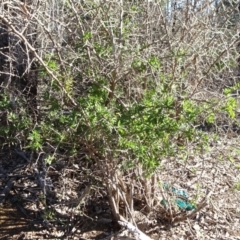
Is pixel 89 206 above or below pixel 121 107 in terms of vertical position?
below

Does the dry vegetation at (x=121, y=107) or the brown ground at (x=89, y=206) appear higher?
the dry vegetation at (x=121, y=107)

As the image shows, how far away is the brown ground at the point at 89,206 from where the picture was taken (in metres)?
4.97

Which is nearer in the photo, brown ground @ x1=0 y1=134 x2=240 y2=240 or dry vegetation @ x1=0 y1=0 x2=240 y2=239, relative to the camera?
dry vegetation @ x1=0 y1=0 x2=240 y2=239

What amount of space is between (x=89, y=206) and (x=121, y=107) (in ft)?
4.84

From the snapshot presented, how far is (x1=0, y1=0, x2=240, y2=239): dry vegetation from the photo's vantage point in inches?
159

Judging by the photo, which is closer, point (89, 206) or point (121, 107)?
point (121, 107)

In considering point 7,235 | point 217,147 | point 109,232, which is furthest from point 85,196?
point 217,147

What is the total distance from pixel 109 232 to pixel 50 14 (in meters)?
2.21

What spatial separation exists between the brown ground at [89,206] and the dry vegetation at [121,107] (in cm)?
1

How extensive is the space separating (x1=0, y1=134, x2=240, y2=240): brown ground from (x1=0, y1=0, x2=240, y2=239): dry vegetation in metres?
0.01

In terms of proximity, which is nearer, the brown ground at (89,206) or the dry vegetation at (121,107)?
the dry vegetation at (121,107)

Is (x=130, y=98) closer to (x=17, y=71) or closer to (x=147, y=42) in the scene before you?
(x=147, y=42)

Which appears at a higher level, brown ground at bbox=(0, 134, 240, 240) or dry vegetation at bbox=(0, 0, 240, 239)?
dry vegetation at bbox=(0, 0, 240, 239)

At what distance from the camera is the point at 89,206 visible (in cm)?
535
